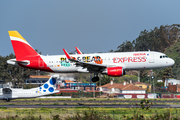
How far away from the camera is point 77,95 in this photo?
252 ft

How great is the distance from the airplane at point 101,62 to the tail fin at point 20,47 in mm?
994

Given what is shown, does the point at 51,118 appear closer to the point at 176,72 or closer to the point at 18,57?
the point at 18,57

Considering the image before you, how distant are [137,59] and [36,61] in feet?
53.7

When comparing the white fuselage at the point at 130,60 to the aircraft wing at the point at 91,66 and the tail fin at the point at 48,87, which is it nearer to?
the aircraft wing at the point at 91,66

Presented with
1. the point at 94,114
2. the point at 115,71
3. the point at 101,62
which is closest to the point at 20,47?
the point at 101,62

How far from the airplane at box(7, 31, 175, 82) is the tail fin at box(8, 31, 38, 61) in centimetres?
99

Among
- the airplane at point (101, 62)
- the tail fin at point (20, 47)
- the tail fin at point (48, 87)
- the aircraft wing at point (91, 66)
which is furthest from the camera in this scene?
the tail fin at point (48, 87)

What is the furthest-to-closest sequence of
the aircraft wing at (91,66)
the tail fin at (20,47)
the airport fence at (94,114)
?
the tail fin at (20,47) → the aircraft wing at (91,66) → the airport fence at (94,114)

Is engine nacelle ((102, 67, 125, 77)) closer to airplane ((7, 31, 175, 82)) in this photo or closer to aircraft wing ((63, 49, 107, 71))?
airplane ((7, 31, 175, 82))

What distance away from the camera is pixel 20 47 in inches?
1820

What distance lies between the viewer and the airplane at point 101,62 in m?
41.0

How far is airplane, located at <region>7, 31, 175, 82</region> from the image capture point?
135 ft

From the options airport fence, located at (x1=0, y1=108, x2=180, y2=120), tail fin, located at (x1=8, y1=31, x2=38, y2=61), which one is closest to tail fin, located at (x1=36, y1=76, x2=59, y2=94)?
tail fin, located at (x1=8, y1=31, x2=38, y2=61)

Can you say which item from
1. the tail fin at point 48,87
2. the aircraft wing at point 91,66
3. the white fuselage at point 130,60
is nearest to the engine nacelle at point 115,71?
the white fuselage at point 130,60
